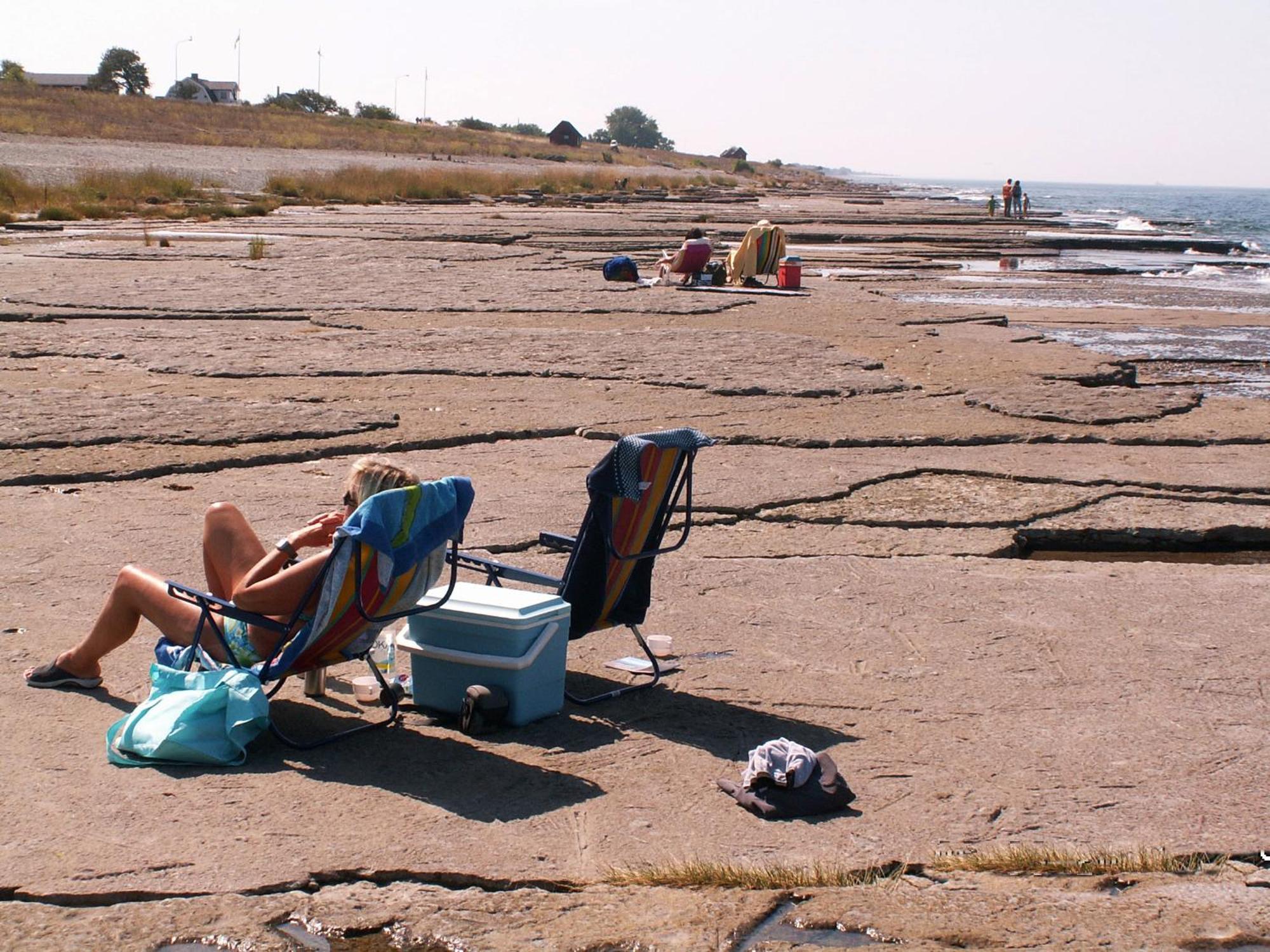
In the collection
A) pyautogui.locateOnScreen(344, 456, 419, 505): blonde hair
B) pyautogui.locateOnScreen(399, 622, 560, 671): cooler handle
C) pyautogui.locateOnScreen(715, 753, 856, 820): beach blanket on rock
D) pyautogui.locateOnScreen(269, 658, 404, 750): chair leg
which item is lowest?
pyautogui.locateOnScreen(269, 658, 404, 750): chair leg

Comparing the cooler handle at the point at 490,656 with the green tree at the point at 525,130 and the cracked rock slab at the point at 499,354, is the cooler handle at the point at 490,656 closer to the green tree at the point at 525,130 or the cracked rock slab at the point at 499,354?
the cracked rock slab at the point at 499,354

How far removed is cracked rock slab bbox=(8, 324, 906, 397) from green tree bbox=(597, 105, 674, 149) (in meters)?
172

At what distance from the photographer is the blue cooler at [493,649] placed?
4180mm

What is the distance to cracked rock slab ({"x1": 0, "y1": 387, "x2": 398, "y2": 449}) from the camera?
25.7 feet

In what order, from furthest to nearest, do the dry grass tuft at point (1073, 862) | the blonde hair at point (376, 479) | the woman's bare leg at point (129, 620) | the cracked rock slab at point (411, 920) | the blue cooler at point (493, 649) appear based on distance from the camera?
1. the woman's bare leg at point (129, 620)
2. the blue cooler at point (493, 649)
3. the blonde hair at point (376, 479)
4. the dry grass tuft at point (1073, 862)
5. the cracked rock slab at point (411, 920)

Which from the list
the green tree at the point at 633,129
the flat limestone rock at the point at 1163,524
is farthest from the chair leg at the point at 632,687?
the green tree at the point at 633,129

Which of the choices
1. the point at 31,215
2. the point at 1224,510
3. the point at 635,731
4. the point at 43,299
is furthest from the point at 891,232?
the point at 635,731

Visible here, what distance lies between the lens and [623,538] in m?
4.52

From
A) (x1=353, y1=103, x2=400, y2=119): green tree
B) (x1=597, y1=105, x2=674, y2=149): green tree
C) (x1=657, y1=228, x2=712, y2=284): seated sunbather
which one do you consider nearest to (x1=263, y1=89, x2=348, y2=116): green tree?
(x1=353, y1=103, x2=400, y2=119): green tree

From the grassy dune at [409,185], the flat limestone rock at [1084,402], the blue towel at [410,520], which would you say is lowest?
the flat limestone rock at [1084,402]

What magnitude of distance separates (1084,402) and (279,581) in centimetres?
714

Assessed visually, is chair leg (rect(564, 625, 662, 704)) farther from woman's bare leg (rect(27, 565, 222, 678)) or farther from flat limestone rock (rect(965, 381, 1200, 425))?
flat limestone rock (rect(965, 381, 1200, 425))

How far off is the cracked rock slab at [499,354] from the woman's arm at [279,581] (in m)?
5.88

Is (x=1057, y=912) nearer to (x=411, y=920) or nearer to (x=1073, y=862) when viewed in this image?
(x=1073, y=862)
